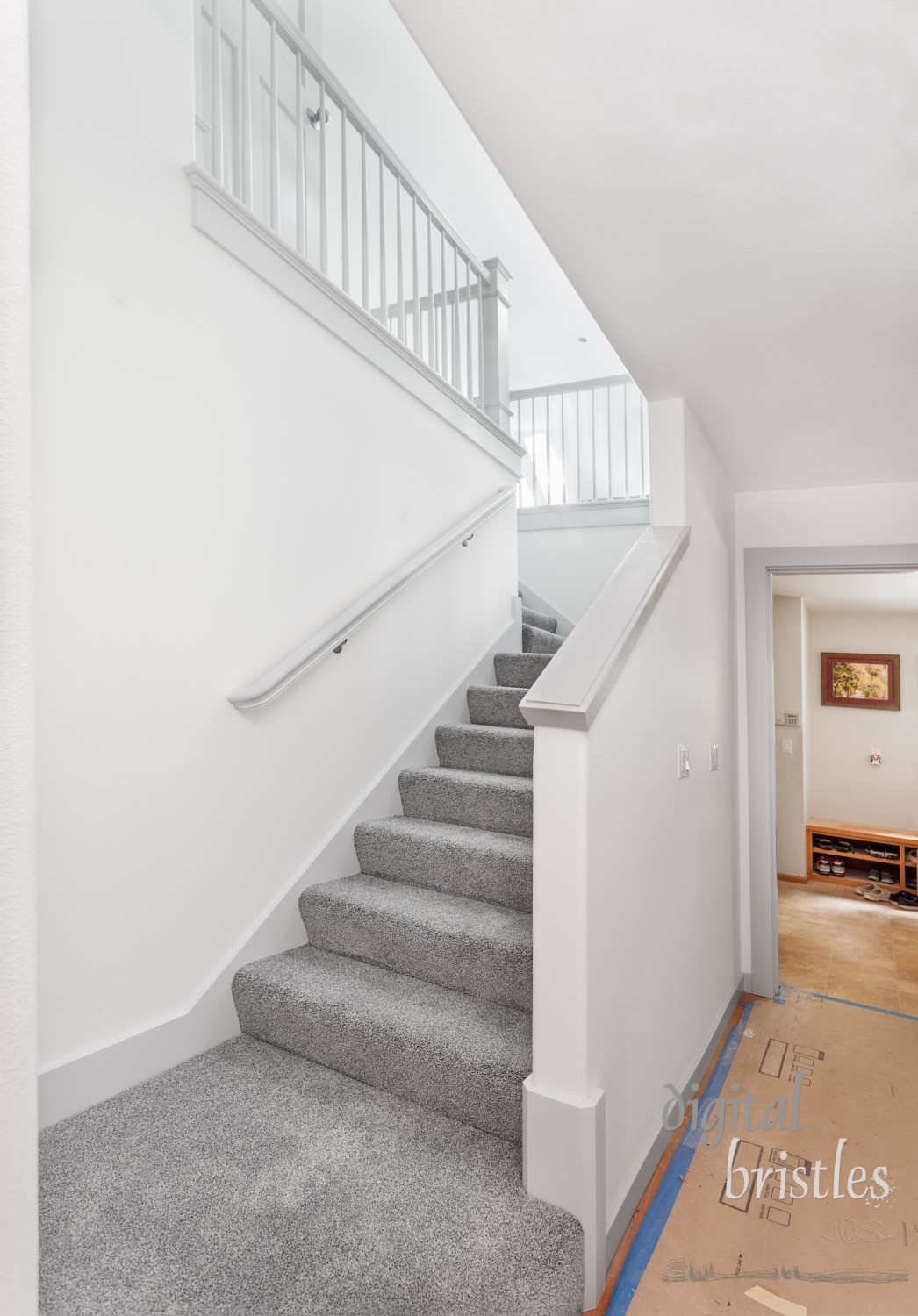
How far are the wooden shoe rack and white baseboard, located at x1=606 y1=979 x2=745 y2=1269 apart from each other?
136 inches

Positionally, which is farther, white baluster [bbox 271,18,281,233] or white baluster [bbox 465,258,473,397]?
white baluster [bbox 465,258,473,397]

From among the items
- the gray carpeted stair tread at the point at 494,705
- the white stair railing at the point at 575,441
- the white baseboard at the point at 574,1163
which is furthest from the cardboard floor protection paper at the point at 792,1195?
the white stair railing at the point at 575,441

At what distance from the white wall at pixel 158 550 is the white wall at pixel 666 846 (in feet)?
3.48

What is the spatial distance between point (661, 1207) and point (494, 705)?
1.79 meters

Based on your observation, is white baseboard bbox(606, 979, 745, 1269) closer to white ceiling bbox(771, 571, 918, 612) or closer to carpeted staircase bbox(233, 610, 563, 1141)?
carpeted staircase bbox(233, 610, 563, 1141)

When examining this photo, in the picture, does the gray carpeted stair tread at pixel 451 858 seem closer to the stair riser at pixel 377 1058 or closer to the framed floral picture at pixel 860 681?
the stair riser at pixel 377 1058

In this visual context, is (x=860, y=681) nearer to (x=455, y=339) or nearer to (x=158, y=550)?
(x=455, y=339)

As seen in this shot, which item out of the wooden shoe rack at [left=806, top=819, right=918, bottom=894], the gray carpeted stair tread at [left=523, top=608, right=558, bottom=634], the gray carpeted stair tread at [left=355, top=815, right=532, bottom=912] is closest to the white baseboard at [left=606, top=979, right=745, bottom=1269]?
the gray carpeted stair tread at [left=355, top=815, right=532, bottom=912]

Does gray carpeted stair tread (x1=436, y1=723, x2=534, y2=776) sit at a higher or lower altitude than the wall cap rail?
lower

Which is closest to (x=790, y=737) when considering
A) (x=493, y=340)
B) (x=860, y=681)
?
(x=860, y=681)

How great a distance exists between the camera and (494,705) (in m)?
3.11

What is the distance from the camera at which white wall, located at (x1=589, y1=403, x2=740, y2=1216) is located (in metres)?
1.59


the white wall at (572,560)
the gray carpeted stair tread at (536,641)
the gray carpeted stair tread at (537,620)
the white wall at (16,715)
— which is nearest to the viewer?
the white wall at (16,715)

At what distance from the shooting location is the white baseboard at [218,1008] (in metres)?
1.64
